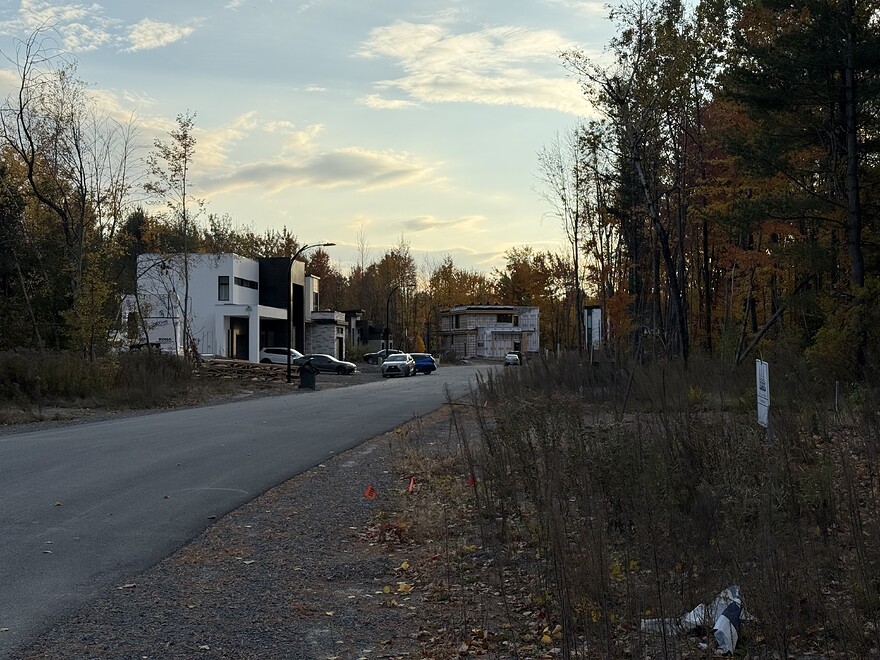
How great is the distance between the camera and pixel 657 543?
19.6 ft

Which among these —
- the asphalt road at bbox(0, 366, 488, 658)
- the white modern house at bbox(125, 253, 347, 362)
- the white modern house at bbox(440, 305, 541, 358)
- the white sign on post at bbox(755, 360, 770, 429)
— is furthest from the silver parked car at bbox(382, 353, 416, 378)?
the white sign on post at bbox(755, 360, 770, 429)

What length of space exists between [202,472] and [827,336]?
13.8m

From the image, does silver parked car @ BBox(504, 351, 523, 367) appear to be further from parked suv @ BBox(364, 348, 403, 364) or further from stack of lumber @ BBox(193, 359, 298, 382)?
stack of lumber @ BBox(193, 359, 298, 382)

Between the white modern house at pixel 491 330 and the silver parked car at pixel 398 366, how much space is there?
45612 millimetres

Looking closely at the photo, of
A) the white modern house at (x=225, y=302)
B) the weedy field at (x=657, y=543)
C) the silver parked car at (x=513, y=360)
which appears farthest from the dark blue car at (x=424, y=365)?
the weedy field at (x=657, y=543)

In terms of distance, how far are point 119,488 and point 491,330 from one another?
99084mm

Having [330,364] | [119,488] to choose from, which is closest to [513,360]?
[330,364]

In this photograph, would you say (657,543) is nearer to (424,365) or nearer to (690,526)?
(690,526)

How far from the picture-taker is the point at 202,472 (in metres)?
13.0

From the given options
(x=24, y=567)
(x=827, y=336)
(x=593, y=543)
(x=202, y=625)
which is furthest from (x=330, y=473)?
(x=827, y=336)

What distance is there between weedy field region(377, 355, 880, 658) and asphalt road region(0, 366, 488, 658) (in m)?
2.43

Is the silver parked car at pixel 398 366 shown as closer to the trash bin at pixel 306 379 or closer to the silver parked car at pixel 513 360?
the silver parked car at pixel 513 360

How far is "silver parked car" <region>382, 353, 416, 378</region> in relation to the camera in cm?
6072

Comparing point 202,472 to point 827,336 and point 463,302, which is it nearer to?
point 827,336
